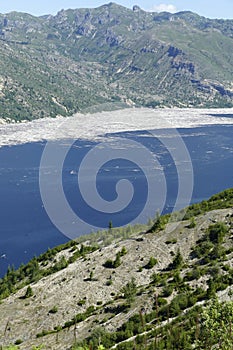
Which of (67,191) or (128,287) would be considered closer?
(128,287)

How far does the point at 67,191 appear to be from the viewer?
5605 inches

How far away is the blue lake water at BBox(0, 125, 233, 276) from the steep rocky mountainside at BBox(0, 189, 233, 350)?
120 ft

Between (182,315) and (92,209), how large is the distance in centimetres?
9217

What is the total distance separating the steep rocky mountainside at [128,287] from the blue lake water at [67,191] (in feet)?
120

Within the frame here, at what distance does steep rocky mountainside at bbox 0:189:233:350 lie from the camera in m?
39.2

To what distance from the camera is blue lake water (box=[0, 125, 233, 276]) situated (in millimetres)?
107750

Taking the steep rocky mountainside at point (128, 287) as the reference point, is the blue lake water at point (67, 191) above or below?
below

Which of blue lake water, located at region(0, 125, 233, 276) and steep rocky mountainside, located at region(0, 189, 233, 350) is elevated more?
steep rocky mountainside, located at region(0, 189, 233, 350)

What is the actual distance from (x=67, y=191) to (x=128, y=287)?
94.8 m

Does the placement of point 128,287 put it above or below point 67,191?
above

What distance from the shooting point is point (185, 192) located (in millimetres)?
147500

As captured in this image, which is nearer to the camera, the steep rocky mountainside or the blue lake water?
the steep rocky mountainside

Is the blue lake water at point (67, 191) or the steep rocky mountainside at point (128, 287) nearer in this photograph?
the steep rocky mountainside at point (128, 287)

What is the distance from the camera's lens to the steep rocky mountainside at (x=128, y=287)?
129ft
